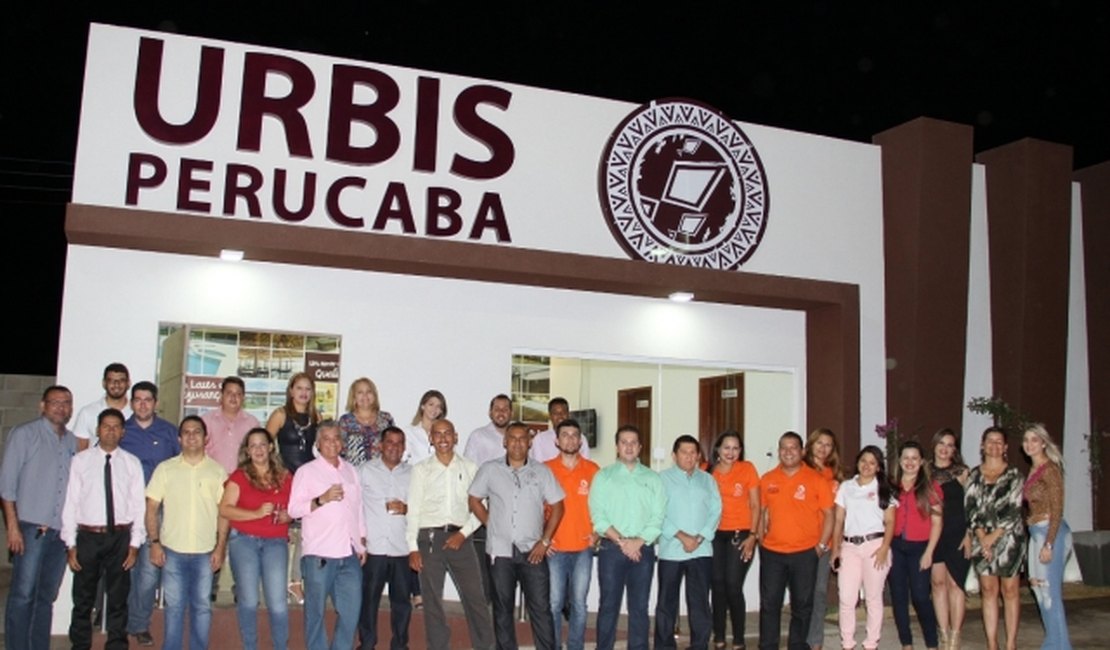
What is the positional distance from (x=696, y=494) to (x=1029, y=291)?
6.58 metres

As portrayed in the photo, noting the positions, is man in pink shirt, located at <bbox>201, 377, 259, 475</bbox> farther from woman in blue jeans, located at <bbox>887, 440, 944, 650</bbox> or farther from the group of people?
woman in blue jeans, located at <bbox>887, 440, 944, 650</bbox>

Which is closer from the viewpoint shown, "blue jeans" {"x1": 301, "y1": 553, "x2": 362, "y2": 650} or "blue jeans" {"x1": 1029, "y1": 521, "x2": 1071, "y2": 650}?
"blue jeans" {"x1": 301, "y1": 553, "x2": 362, "y2": 650}

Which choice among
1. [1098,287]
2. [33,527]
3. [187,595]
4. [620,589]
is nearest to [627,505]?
[620,589]

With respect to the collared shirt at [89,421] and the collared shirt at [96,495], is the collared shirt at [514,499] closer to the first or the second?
the collared shirt at [96,495]

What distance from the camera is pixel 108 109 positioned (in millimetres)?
10031

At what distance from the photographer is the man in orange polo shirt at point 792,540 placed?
29.8 ft

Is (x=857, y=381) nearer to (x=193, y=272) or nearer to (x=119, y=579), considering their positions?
(x=193, y=272)

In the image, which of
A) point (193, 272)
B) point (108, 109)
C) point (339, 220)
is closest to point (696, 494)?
point (339, 220)

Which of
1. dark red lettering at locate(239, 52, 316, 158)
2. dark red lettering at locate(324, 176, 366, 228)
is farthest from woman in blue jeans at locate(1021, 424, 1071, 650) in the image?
dark red lettering at locate(239, 52, 316, 158)

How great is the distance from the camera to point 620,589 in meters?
9.01

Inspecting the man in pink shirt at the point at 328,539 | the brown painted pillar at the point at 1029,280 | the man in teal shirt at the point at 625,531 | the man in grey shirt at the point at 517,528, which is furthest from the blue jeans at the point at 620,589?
the brown painted pillar at the point at 1029,280

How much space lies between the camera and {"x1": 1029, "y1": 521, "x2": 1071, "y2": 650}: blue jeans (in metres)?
8.59

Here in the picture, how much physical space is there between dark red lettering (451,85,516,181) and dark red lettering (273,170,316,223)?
140 centimetres

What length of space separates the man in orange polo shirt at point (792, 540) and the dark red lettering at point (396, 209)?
4061mm
